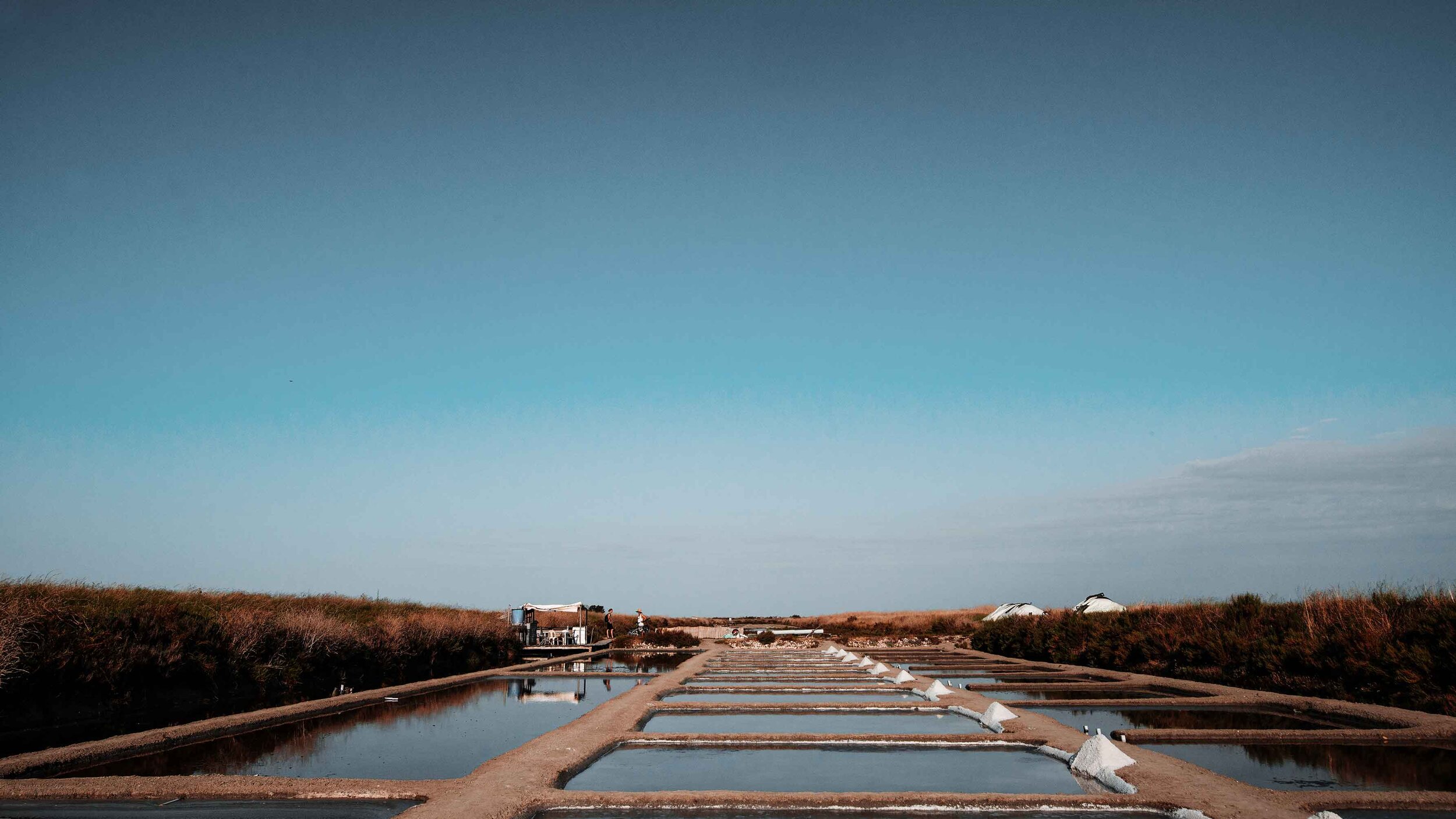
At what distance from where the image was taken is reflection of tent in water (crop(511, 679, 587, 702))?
1356 centimetres

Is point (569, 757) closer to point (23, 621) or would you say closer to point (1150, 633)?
point (23, 621)

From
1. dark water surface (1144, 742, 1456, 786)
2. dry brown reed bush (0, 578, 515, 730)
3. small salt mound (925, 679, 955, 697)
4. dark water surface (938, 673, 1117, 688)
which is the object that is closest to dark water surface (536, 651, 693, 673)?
dry brown reed bush (0, 578, 515, 730)

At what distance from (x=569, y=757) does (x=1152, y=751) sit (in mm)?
4842

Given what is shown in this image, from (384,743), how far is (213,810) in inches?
123

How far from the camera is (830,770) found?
689 centimetres

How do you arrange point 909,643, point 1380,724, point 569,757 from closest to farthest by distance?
1. point 569,757
2. point 1380,724
3. point 909,643

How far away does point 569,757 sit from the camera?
7125mm

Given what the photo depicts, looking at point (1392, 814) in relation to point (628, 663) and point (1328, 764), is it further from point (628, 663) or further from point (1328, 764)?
point (628, 663)

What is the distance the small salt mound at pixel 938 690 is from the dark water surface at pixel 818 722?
1.23m

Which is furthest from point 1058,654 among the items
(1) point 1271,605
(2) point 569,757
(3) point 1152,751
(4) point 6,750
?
(4) point 6,750

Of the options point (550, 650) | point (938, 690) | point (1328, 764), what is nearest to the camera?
point (1328, 764)

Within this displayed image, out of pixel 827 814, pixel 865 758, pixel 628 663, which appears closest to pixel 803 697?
pixel 865 758

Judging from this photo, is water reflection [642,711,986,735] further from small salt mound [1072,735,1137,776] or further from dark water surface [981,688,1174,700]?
dark water surface [981,688,1174,700]

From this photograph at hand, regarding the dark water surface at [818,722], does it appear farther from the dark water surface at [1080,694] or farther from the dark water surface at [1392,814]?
the dark water surface at [1392,814]
